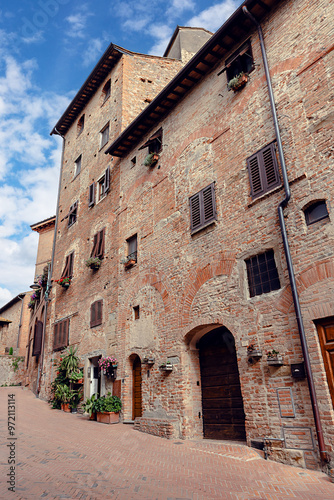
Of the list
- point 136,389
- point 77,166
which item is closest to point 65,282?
point 77,166

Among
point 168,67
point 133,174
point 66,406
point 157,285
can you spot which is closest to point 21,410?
point 66,406

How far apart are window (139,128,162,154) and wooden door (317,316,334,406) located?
856cm

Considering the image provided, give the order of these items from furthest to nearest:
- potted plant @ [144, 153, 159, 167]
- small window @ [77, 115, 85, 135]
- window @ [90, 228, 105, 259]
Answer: small window @ [77, 115, 85, 135]
window @ [90, 228, 105, 259]
potted plant @ [144, 153, 159, 167]

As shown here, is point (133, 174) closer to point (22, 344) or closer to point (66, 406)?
point (66, 406)

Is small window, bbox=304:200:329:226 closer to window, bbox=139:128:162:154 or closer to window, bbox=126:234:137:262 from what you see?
window, bbox=126:234:137:262

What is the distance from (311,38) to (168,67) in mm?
12377

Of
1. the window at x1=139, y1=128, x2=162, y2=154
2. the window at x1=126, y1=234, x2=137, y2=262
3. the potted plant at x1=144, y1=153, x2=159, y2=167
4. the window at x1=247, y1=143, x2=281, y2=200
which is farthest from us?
the window at x1=126, y1=234, x2=137, y2=262

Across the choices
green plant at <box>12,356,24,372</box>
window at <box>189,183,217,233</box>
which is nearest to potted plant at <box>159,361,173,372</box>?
window at <box>189,183,217,233</box>

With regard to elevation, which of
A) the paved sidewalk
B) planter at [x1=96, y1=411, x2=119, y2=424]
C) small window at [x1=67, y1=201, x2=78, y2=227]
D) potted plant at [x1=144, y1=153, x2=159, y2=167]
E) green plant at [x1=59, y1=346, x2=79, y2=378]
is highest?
small window at [x1=67, y1=201, x2=78, y2=227]

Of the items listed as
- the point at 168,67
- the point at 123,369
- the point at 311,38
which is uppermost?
the point at 168,67

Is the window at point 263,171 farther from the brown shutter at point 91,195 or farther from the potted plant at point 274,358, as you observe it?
the brown shutter at point 91,195

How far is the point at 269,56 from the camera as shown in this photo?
353 inches

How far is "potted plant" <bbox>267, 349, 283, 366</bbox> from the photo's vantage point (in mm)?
6820

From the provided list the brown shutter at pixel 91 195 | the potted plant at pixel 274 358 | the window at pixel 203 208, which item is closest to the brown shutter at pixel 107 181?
the brown shutter at pixel 91 195
